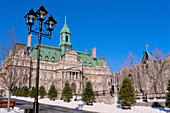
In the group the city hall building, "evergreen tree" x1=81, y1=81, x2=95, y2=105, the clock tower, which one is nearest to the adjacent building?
"evergreen tree" x1=81, y1=81, x2=95, y2=105

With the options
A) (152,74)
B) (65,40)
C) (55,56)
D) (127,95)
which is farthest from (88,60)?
(127,95)

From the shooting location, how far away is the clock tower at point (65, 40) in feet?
242

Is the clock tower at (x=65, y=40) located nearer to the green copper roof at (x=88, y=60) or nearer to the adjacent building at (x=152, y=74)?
the green copper roof at (x=88, y=60)

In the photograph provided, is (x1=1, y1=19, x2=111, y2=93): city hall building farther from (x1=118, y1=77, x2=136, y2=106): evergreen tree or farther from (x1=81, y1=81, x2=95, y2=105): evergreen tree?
(x1=118, y1=77, x2=136, y2=106): evergreen tree

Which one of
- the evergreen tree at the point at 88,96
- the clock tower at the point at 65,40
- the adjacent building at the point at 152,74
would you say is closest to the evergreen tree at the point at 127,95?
the evergreen tree at the point at 88,96

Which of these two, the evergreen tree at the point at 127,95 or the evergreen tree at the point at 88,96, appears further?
the evergreen tree at the point at 88,96

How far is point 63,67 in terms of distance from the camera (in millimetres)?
65750

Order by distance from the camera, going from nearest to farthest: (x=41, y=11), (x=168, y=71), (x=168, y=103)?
(x=41, y=11) < (x=168, y=103) < (x=168, y=71)

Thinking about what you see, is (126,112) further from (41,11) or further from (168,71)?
(168,71)

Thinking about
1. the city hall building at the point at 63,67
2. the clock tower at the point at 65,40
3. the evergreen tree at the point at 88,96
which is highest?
the clock tower at the point at 65,40

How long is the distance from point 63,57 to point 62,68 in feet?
18.5

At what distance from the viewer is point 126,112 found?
19531mm

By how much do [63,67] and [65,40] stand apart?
15355 mm

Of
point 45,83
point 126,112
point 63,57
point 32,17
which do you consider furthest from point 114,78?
point 32,17
